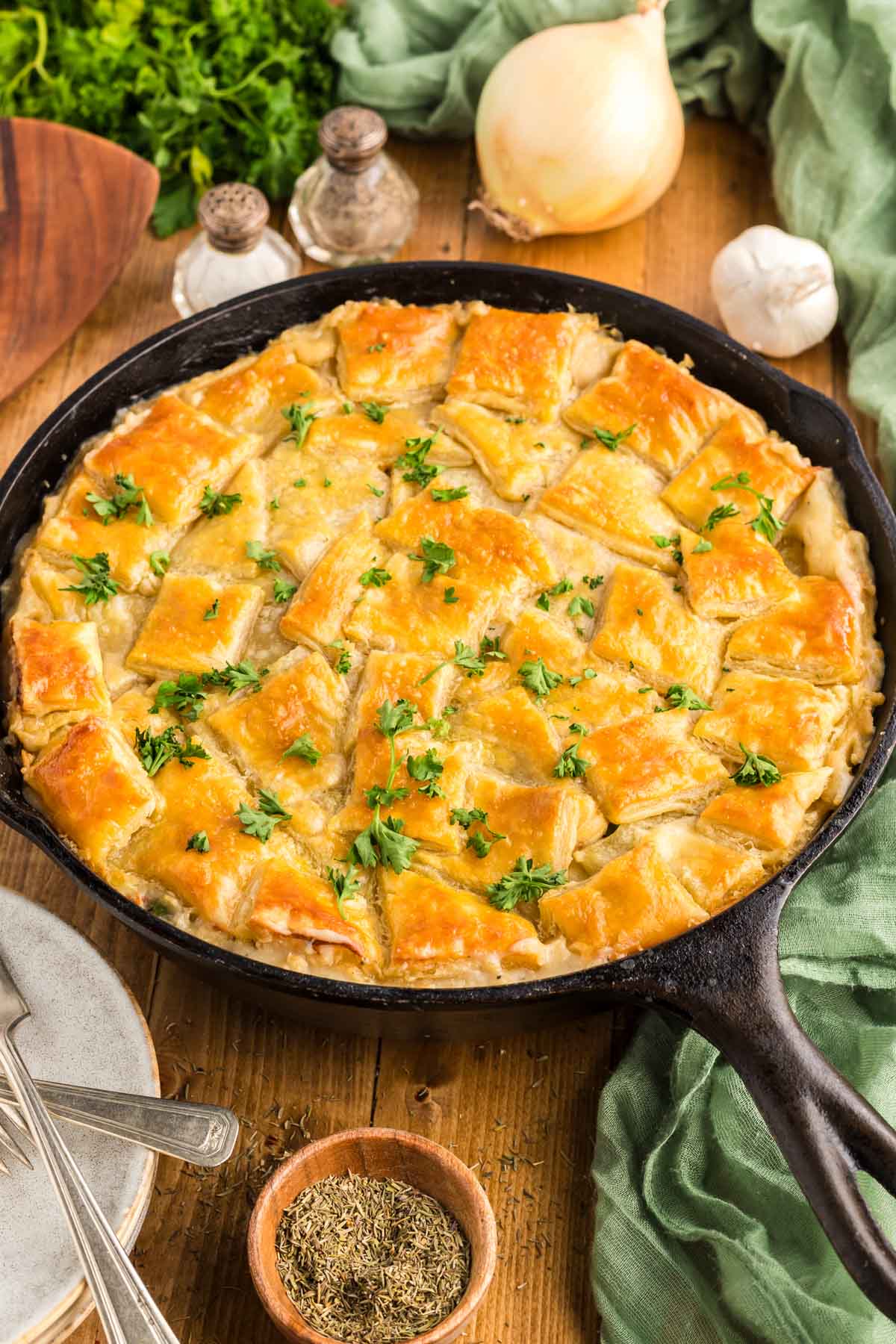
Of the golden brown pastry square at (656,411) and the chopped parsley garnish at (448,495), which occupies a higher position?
the golden brown pastry square at (656,411)

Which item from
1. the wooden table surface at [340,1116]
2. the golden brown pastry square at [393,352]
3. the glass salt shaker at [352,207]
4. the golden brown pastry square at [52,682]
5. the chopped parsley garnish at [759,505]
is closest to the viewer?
the wooden table surface at [340,1116]

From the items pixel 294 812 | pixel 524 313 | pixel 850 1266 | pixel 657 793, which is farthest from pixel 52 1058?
pixel 524 313

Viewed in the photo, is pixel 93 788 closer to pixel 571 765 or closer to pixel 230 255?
pixel 571 765

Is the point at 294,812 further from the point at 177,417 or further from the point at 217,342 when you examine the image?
the point at 217,342

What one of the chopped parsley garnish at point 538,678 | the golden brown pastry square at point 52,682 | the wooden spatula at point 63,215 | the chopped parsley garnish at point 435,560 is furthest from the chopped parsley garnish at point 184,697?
the wooden spatula at point 63,215

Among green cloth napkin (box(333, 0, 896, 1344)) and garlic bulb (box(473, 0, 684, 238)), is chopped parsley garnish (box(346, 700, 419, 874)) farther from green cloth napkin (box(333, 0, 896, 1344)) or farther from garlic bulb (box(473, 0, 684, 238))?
garlic bulb (box(473, 0, 684, 238))

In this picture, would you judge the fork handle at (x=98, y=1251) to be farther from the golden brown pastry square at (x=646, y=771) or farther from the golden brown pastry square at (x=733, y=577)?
the golden brown pastry square at (x=733, y=577)

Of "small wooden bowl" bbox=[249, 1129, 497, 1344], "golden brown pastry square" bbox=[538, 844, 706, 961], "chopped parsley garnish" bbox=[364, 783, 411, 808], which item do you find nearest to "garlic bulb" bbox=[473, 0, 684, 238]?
"chopped parsley garnish" bbox=[364, 783, 411, 808]
